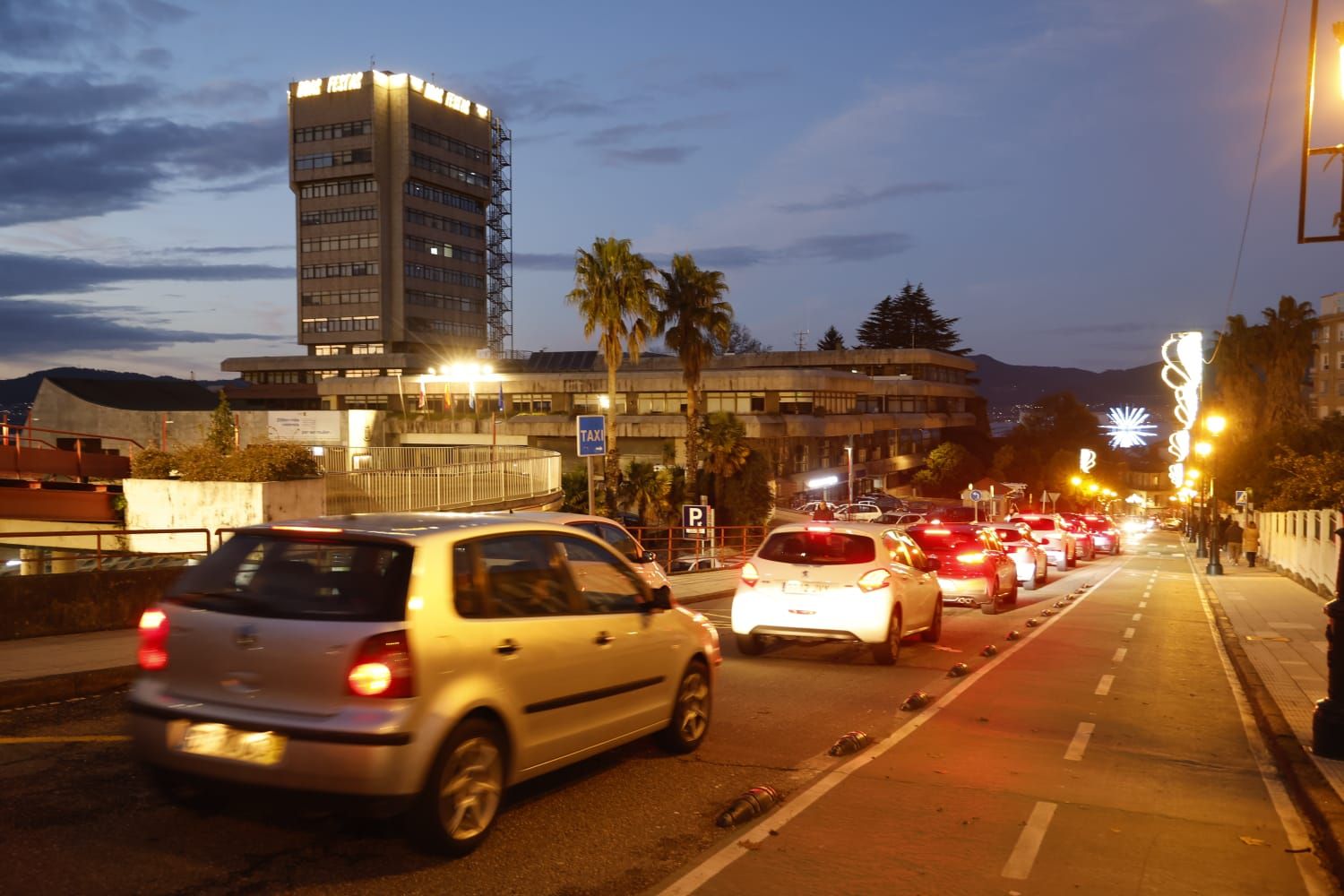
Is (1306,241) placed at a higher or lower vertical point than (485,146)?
lower

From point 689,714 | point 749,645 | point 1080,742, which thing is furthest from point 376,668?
point 749,645

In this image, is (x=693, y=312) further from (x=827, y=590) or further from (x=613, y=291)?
(x=827, y=590)

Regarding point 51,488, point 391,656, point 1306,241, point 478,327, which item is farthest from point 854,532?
point 478,327

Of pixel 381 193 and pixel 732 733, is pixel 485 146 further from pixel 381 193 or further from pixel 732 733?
pixel 732 733

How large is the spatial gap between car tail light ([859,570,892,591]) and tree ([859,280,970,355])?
4724 inches

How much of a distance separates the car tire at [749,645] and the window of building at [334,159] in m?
107

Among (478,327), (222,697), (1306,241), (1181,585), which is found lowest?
(1181,585)

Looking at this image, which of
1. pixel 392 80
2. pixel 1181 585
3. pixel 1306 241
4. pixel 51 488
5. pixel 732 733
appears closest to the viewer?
pixel 732 733

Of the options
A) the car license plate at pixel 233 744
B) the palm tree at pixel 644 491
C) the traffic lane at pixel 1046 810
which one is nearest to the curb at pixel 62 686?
the car license plate at pixel 233 744

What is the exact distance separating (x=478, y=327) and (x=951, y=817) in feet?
406

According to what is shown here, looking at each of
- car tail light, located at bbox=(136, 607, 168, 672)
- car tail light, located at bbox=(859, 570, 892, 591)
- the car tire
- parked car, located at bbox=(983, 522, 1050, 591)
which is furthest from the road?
parked car, located at bbox=(983, 522, 1050, 591)

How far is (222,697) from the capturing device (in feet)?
18.1

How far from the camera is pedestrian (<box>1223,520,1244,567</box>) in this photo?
5233 cm

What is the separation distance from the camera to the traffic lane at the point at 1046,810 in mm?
5711
